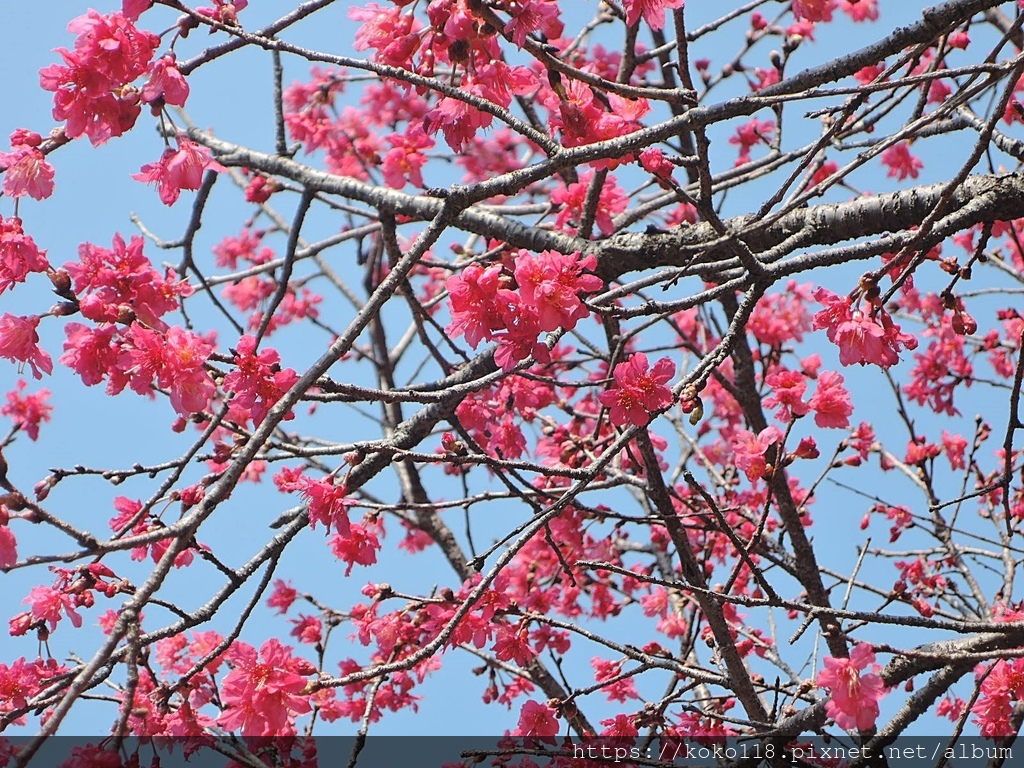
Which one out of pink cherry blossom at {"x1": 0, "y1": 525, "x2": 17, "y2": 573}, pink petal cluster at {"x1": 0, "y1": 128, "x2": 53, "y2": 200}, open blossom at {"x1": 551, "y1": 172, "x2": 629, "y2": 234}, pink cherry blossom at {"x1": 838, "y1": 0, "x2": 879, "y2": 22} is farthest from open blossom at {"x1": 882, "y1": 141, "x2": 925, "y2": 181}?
pink cherry blossom at {"x1": 0, "y1": 525, "x2": 17, "y2": 573}

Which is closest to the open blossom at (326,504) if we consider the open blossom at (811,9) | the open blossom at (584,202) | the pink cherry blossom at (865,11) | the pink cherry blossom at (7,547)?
the pink cherry blossom at (7,547)

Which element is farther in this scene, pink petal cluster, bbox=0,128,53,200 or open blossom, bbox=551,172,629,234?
open blossom, bbox=551,172,629,234

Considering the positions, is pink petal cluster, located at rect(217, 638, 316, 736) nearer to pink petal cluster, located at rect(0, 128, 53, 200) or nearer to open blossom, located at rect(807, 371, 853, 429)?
pink petal cluster, located at rect(0, 128, 53, 200)

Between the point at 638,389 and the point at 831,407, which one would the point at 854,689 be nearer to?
the point at 831,407

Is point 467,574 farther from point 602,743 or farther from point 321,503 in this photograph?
point 321,503

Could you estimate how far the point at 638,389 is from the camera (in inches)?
95.5

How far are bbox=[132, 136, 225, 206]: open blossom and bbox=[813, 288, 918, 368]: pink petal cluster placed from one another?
1.55 metres

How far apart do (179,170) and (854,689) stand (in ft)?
7.16

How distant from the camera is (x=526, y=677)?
3945mm

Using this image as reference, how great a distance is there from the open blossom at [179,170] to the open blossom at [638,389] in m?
1.16

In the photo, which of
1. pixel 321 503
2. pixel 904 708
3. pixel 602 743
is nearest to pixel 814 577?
pixel 904 708

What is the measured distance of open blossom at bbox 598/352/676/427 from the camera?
7.90 ft

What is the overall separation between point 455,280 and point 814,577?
210 centimetres

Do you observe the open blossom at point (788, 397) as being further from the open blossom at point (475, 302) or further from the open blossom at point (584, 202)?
the open blossom at point (475, 302)
